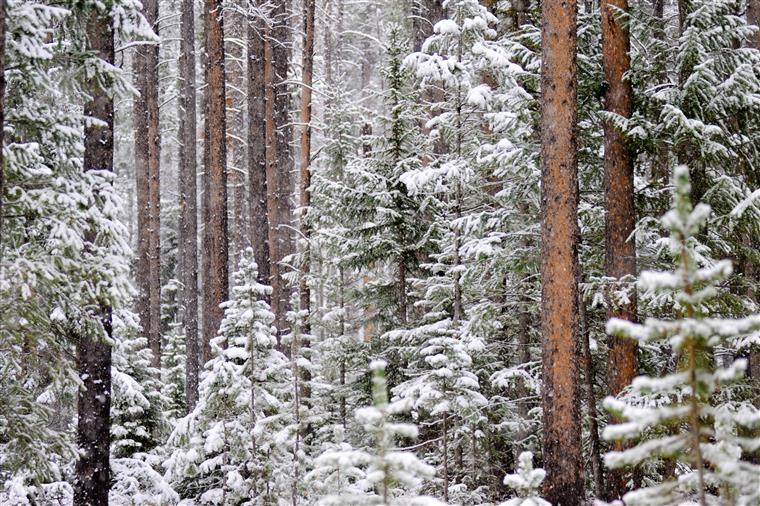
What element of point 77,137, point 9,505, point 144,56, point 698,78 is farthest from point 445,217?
point 144,56

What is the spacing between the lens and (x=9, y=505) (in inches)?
368

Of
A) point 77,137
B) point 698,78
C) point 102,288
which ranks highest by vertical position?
point 698,78

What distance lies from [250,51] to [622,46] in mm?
9595

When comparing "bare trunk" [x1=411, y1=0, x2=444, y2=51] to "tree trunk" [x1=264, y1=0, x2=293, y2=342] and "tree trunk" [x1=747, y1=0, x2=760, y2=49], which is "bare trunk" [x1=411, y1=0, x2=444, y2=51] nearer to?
"tree trunk" [x1=264, y1=0, x2=293, y2=342]

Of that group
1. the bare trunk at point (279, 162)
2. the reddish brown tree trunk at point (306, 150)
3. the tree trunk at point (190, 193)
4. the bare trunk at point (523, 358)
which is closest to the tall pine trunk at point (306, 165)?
the reddish brown tree trunk at point (306, 150)

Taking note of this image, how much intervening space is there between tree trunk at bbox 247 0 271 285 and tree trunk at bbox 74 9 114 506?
5.89 m

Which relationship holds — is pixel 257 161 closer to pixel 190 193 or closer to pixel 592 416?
pixel 190 193

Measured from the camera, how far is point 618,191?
9734mm

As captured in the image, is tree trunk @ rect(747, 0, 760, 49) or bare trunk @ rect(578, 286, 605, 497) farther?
tree trunk @ rect(747, 0, 760, 49)

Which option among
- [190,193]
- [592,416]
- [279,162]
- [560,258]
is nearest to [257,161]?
[279,162]

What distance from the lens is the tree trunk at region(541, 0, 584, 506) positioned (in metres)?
8.17

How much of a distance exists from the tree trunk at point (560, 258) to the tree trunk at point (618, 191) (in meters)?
1.41

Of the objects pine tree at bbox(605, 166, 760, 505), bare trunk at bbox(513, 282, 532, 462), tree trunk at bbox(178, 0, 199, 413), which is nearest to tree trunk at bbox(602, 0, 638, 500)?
bare trunk at bbox(513, 282, 532, 462)

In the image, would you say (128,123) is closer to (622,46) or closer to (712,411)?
(622,46)
